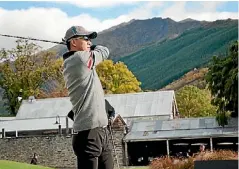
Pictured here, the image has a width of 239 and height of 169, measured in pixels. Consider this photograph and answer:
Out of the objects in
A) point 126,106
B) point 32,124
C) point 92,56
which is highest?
point 92,56

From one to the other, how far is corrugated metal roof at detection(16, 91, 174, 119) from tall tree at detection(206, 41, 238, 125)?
8833 mm

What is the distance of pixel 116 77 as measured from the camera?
5888cm

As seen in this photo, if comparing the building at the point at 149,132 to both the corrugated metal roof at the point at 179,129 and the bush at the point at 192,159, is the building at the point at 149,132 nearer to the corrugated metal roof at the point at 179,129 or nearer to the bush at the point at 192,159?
the corrugated metal roof at the point at 179,129

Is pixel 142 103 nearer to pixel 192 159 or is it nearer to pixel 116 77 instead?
pixel 116 77

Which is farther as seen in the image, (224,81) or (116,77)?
(116,77)

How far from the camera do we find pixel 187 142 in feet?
134

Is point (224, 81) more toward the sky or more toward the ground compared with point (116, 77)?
more toward the ground

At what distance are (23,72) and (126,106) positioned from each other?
10836 millimetres

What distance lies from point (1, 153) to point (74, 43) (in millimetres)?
40454

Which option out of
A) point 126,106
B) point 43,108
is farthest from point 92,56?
point 43,108

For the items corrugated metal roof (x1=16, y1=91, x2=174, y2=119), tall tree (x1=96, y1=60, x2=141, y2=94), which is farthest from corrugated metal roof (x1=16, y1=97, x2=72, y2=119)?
tall tree (x1=96, y1=60, x2=141, y2=94)

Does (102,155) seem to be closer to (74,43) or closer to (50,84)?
(74,43)

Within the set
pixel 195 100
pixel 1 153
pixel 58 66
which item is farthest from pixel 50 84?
pixel 1 153

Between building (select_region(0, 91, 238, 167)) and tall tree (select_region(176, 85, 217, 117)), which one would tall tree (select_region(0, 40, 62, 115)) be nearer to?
building (select_region(0, 91, 238, 167))
